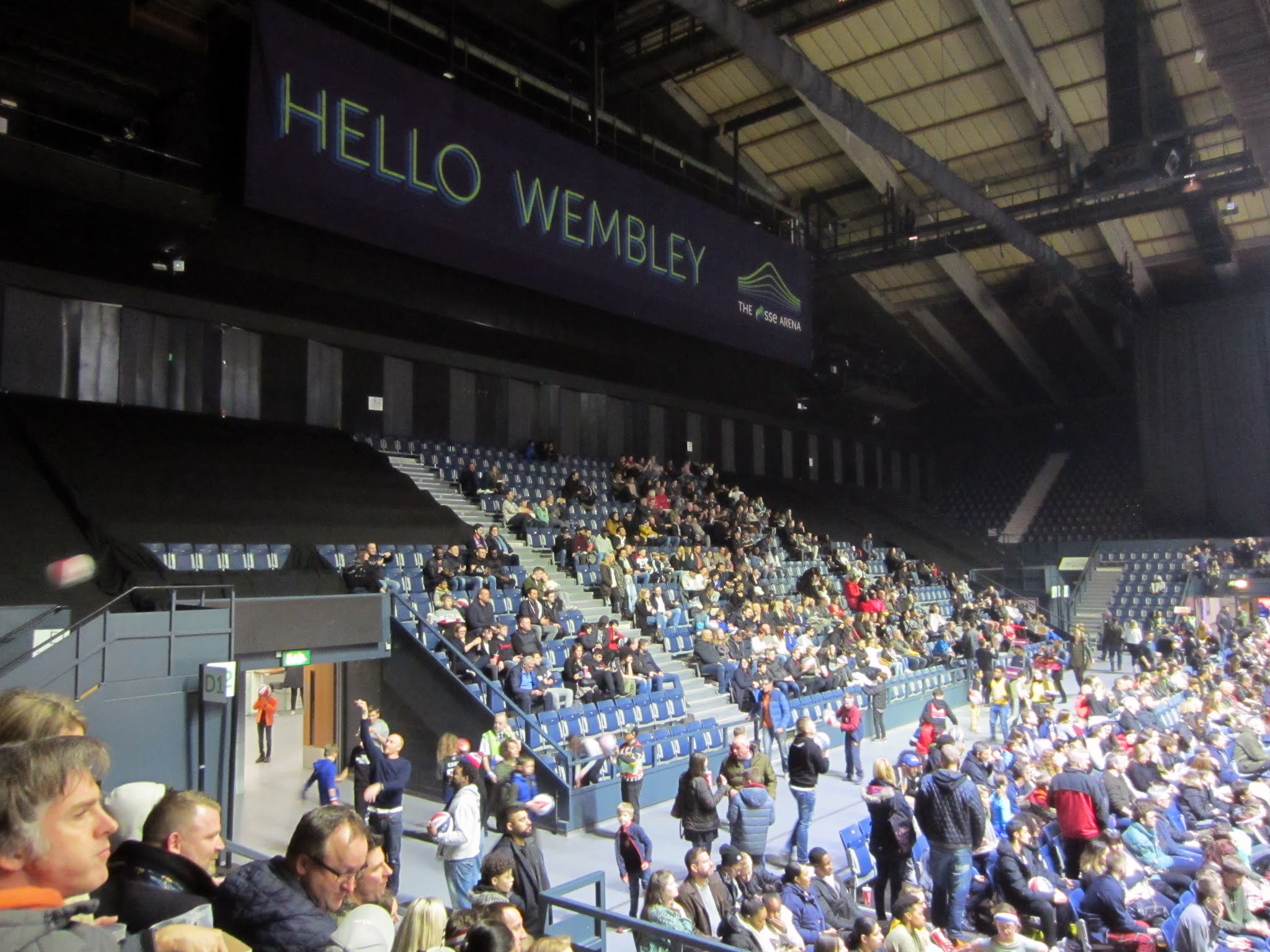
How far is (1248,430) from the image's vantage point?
28.2 m

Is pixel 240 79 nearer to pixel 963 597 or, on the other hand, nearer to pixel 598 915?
pixel 598 915

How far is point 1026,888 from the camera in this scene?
6836mm

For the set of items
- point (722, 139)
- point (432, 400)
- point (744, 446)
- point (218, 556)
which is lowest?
point (218, 556)

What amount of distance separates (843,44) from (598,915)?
62.9 feet

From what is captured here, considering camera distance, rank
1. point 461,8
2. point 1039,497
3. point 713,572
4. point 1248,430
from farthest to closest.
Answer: point 1039,497
point 1248,430
point 713,572
point 461,8

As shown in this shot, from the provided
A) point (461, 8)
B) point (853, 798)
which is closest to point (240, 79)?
point (461, 8)

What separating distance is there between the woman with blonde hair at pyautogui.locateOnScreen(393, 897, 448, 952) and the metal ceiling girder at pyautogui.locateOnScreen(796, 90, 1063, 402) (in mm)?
14085

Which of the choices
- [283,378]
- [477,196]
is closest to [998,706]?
[477,196]

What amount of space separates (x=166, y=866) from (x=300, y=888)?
448 mm

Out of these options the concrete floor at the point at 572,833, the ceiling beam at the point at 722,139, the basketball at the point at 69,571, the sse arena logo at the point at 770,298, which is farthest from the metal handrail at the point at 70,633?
the ceiling beam at the point at 722,139

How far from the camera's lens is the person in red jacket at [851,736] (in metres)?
12.1

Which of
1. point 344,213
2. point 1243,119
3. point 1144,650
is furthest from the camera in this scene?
point 1144,650

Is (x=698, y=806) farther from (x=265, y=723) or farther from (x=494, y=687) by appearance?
(x=265, y=723)

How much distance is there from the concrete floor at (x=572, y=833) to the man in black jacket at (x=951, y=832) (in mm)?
1421
